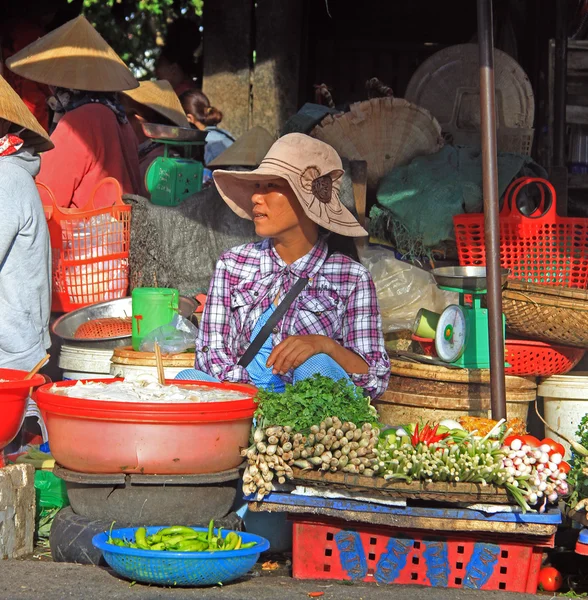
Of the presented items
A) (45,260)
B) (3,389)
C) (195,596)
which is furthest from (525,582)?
(45,260)

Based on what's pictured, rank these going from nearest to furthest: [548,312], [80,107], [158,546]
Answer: [158,546]
[548,312]
[80,107]

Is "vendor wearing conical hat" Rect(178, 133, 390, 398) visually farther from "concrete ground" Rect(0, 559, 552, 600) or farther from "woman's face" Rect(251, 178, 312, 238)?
"concrete ground" Rect(0, 559, 552, 600)

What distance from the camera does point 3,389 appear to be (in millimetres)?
3902

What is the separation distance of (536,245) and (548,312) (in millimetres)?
571

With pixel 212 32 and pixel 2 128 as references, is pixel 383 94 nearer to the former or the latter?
pixel 212 32

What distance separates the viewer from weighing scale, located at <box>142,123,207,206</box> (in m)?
6.38

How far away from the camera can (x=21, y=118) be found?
5.11m

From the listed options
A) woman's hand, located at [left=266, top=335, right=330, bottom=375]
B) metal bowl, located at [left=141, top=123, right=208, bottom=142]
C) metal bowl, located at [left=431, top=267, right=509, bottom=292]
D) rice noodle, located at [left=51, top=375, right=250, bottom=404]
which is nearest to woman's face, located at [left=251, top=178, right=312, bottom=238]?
woman's hand, located at [left=266, top=335, right=330, bottom=375]

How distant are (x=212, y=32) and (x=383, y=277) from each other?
3.14m

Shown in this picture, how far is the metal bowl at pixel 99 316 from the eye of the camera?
18.1ft

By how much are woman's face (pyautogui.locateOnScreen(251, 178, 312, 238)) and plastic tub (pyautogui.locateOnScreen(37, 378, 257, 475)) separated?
0.93 meters

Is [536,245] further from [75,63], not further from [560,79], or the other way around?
[75,63]

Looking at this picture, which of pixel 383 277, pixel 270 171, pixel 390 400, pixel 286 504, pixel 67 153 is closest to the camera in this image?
pixel 286 504

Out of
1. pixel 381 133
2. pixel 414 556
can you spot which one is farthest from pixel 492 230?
pixel 381 133
